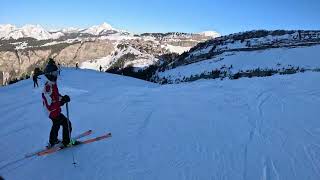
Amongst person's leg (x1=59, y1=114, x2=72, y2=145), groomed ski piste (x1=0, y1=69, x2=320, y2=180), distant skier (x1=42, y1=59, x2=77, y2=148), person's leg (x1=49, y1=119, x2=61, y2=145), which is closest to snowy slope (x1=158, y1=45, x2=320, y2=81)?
groomed ski piste (x1=0, y1=69, x2=320, y2=180)

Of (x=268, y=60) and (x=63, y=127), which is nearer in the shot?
(x=63, y=127)

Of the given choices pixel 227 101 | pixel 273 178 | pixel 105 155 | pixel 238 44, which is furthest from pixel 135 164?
pixel 238 44

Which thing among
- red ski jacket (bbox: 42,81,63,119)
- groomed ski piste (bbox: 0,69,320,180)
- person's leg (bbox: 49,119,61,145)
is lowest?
groomed ski piste (bbox: 0,69,320,180)

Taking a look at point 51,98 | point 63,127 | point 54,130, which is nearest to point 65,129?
point 63,127

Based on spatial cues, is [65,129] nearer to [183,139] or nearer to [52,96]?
[52,96]

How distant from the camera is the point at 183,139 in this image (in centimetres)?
1148

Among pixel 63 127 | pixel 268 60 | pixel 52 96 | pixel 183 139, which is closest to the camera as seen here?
pixel 52 96

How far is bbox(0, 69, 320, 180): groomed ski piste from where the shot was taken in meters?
9.12

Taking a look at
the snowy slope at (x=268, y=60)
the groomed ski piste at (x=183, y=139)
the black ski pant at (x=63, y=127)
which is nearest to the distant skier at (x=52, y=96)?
the black ski pant at (x=63, y=127)

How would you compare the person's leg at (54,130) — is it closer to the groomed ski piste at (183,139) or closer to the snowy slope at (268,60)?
the groomed ski piste at (183,139)

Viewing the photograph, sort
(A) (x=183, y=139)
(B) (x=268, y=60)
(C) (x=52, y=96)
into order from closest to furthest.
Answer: (C) (x=52, y=96), (A) (x=183, y=139), (B) (x=268, y=60)

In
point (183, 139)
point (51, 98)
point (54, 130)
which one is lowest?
point (183, 139)

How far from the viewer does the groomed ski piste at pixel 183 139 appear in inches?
359

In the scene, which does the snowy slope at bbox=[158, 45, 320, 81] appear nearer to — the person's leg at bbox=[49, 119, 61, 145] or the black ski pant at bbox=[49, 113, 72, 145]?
the black ski pant at bbox=[49, 113, 72, 145]
